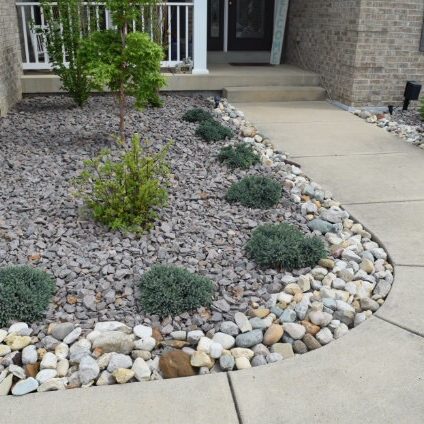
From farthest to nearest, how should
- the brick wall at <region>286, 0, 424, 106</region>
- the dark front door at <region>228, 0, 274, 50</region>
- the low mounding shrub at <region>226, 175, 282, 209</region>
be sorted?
the dark front door at <region>228, 0, 274, 50</region>, the brick wall at <region>286, 0, 424, 106</region>, the low mounding shrub at <region>226, 175, 282, 209</region>

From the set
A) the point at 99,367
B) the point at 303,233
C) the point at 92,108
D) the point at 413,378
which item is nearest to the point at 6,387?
the point at 99,367

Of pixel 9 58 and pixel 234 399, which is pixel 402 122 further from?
pixel 234 399

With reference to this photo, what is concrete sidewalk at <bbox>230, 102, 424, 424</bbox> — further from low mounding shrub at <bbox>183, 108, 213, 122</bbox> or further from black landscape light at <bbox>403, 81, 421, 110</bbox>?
black landscape light at <bbox>403, 81, 421, 110</bbox>

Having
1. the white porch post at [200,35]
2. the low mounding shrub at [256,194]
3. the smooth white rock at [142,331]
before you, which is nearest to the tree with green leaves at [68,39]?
the white porch post at [200,35]

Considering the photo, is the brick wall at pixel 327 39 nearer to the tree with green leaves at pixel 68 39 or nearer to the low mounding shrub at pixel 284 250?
the tree with green leaves at pixel 68 39

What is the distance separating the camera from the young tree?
15.1ft

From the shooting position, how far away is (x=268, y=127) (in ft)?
20.4

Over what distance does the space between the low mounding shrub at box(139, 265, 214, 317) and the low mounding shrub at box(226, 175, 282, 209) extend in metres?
1.23

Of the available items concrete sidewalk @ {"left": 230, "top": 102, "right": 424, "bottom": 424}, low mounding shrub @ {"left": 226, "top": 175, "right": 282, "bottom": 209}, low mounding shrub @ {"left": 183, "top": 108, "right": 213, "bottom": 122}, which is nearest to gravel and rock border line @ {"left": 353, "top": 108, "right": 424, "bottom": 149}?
concrete sidewalk @ {"left": 230, "top": 102, "right": 424, "bottom": 424}

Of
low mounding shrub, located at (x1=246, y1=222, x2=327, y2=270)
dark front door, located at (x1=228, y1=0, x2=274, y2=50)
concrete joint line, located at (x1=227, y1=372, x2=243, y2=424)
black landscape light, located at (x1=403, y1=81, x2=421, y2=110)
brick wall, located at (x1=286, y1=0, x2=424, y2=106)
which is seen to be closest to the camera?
concrete joint line, located at (x1=227, y1=372, x2=243, y2=424)

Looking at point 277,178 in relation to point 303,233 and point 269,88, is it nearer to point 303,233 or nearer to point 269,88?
point 303,233

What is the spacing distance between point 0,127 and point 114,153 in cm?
168

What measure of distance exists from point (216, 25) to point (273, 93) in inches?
119

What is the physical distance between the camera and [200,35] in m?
7.75
